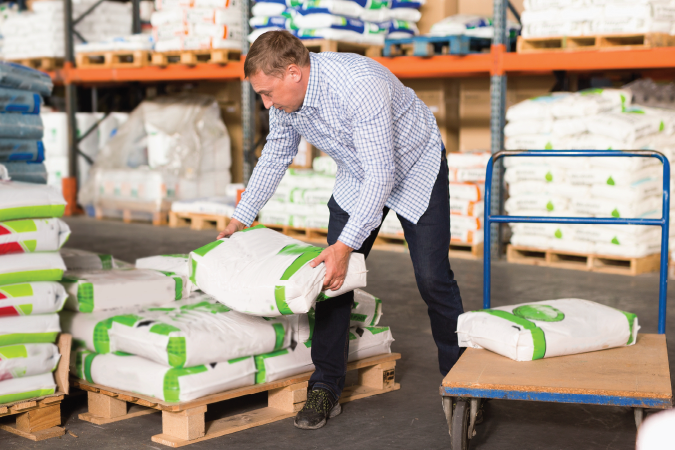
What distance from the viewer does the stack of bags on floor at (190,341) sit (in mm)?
3219

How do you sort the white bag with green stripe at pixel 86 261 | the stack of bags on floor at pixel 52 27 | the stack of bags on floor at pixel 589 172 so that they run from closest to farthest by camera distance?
the white bag with green stripe at pixel 86 261 → the stack of bags on floor at pixel 589 172 → the stack of bags on floor at pixel 52 27

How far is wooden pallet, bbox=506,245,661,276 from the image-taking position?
7.07 m

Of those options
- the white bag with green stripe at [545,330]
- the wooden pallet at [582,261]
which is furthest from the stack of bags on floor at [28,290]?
the wooden pallet at [582,261]

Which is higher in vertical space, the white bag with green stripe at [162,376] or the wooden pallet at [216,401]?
the white bag with green stripe at [162,376]

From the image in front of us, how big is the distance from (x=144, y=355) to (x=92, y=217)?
8266 mm

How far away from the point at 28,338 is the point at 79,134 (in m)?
8.43

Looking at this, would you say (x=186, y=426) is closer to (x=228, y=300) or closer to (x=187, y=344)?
(x=187, y=344)

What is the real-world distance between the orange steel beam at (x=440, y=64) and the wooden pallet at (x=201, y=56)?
193cm

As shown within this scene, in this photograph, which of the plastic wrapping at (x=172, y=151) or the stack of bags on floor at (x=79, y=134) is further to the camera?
the stack of bags on floor at (x=79, y=134)

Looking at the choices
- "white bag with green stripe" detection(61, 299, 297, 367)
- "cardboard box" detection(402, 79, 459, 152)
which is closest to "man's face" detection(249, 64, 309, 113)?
"white bag with green stripe" detection(61, 299, 297, 367)

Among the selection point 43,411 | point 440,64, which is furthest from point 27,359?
point 440,64

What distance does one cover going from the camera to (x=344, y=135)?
3168 millimetres

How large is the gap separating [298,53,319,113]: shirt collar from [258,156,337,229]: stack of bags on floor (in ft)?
17.9

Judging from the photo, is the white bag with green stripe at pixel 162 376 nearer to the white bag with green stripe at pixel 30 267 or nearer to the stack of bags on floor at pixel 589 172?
the white bag with green stripe at pixel 30 267
